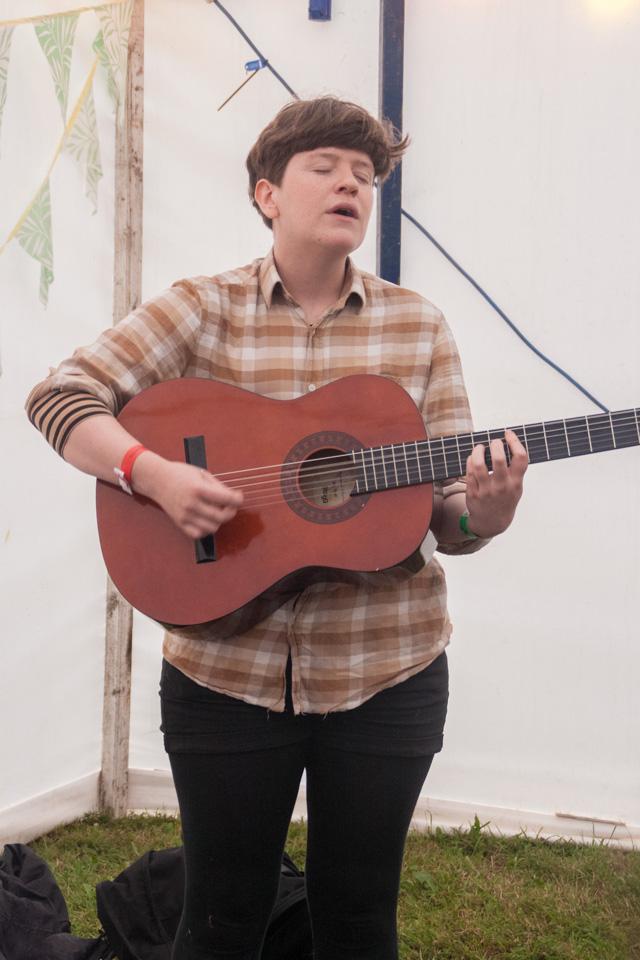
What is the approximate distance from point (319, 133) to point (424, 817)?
2632 millimetres

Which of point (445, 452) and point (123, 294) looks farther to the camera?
point (123, 294)

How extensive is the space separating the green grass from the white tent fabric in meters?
0.11

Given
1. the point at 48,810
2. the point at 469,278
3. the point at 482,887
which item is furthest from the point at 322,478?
the point at 48,810

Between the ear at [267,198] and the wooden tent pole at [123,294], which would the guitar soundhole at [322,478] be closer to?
the ear at [267,198]

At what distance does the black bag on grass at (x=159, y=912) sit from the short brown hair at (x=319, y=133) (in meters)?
1.69

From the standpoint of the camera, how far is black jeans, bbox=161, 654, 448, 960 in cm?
173

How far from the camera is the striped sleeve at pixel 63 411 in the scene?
1746mm

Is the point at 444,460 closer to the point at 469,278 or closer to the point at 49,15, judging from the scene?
the point at 469,278

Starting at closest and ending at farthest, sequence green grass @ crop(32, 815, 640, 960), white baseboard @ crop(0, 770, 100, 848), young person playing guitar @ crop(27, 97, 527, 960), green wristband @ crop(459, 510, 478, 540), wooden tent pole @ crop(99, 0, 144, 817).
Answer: young person playing guitar @ crop(27, 97, 527, 960), green wristband @ crop(459, 510, 478, 540), green grass @ crop(32, 815, 640, 960), white baseboard @ crop(0, 770, 100, 848), wooden tent pole @ crop(99, 0, 144, 817)

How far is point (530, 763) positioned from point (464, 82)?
2362mm

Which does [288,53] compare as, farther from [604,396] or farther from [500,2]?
[604,396]

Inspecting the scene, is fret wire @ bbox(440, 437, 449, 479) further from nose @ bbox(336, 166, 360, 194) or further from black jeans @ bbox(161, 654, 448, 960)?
nose @ bbox(336, 166, 360, 194)

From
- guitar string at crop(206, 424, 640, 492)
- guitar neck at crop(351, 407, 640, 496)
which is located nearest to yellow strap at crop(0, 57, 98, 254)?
guitar string at crop(206, 424, 640, 492)

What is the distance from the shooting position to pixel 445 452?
1781 mm
